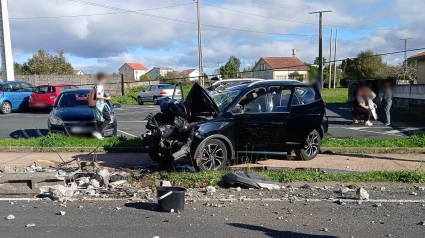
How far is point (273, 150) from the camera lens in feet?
31.8

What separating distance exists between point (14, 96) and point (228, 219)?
20.3 m

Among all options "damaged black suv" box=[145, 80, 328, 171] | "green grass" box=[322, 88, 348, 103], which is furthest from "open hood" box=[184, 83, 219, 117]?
"green grass" box=[322, 88, 348, 103]

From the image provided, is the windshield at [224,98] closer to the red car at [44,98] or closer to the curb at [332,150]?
the curb at [332,150]

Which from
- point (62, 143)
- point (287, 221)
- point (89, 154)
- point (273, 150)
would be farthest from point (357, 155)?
point (62, 143)

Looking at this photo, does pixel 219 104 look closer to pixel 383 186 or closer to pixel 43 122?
pixel 383 186

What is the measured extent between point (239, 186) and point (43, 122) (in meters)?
12.7

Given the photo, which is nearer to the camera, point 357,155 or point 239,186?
point 239,186

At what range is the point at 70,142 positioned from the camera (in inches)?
461

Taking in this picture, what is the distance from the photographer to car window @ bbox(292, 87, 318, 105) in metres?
10.1

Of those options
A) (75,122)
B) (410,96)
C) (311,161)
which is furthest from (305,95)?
(410,96)

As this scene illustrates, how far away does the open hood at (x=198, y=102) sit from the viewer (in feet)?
30.3

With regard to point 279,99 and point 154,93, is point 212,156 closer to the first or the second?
point 279,99

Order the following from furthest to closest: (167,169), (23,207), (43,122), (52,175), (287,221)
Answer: (43,122) < (167,169) < (52,175) < (23,207) < (287,221)

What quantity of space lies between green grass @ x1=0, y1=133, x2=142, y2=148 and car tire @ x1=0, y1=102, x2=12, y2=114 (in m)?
11.7
